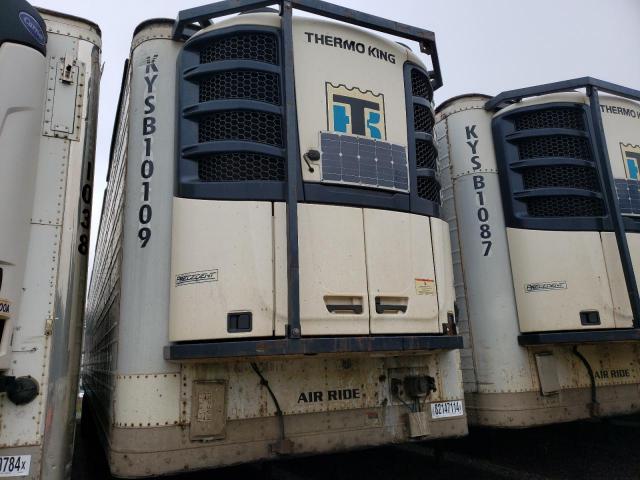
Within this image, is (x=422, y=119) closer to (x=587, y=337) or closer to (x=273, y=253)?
(x=273, y=253)

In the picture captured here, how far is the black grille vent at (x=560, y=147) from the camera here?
18.1ft

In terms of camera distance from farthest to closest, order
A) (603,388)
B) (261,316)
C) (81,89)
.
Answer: (603,388) → (81,89) → (261,316)

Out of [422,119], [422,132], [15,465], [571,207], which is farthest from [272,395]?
[571,207]

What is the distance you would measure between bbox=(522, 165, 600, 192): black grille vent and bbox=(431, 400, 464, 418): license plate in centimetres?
250

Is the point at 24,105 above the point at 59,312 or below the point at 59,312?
above

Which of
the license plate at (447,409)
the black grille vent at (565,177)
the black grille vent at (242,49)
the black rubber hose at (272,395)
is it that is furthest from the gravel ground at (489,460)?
the black grille vent at (242,49)

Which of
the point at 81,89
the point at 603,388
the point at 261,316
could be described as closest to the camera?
the point at 261,316

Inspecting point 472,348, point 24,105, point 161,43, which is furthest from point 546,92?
point 24,105

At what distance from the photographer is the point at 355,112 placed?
418 centimetres

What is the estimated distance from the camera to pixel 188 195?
368 cm

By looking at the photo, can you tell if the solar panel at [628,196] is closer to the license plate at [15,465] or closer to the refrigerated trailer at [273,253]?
the refrigerated trailer at [273,253]

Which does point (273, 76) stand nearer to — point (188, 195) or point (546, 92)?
point (188, 195)

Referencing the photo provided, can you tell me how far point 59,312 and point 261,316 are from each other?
1.39 metres

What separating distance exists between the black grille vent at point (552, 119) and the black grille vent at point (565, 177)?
470 mm
